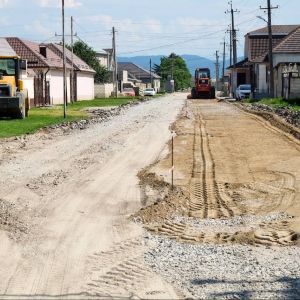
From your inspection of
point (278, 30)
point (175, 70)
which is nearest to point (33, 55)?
point (278, 30)

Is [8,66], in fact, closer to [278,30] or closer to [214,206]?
[214,206]

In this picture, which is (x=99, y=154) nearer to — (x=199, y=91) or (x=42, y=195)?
(x=42, y=195)

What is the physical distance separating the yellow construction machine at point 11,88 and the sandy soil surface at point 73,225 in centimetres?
1109

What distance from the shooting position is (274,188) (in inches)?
543

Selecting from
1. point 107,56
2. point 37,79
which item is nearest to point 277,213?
point 37,79

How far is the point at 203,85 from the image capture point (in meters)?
72.9

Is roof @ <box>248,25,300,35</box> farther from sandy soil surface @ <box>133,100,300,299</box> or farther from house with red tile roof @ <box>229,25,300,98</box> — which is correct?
sandy soil surface @ <box>133,100,300,299</box>

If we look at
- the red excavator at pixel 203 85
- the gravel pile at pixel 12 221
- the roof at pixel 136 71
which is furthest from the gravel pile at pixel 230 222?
the roof at pixel 136 71

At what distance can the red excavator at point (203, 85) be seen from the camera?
73.0 m

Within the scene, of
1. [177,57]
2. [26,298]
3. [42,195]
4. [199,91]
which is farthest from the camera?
[177,57]

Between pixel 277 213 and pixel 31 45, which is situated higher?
pixel 31 45

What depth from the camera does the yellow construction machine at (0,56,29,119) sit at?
31.9 m

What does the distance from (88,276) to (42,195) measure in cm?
533

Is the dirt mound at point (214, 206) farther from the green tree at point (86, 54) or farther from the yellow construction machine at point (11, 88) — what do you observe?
the green tree at point (86, 54)
